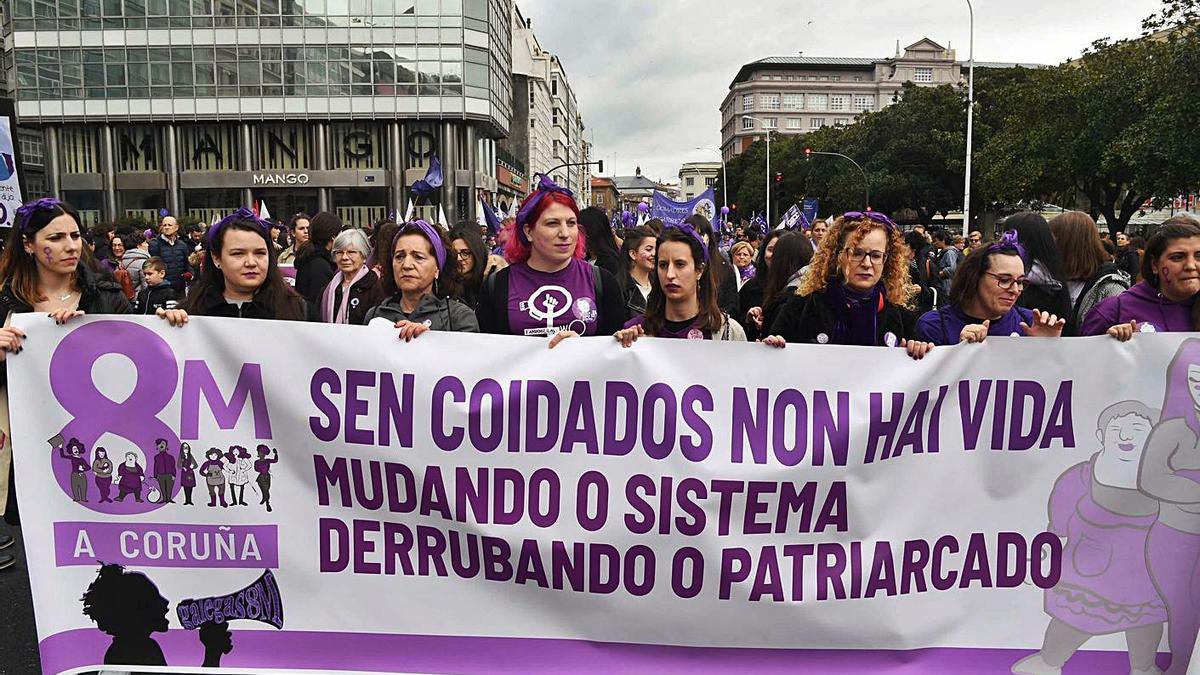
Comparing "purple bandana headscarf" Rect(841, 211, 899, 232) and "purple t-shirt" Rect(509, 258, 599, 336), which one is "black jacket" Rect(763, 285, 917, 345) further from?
"purple t-shirt" Rect(509, 258, 599, 336)

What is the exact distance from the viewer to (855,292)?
359cm

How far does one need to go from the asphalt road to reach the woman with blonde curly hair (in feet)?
10.6

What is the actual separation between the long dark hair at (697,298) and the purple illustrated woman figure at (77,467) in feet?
6.51

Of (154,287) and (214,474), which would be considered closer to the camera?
(214,474)

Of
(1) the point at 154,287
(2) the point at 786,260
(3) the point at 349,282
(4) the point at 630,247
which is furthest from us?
(1) the point at 154,287

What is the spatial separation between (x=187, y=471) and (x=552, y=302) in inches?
57.2

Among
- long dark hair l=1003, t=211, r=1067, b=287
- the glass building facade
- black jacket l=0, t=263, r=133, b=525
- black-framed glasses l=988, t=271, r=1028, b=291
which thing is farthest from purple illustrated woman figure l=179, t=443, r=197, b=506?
the glass building facade

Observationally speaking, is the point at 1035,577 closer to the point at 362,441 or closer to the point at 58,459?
the point at 362,441

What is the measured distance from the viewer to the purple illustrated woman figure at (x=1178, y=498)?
3.07 m

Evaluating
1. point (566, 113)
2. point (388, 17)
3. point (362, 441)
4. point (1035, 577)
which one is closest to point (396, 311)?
point (362, 441)

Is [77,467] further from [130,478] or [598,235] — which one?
[598,235]

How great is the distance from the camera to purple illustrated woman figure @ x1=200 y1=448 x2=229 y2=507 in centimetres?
308

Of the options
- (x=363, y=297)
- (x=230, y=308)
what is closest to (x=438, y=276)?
(x=230, y=308)

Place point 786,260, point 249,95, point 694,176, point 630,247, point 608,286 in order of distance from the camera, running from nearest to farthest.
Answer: point 608,286 < point 786,260 < point 630,247 < point 249,95 < point 694,176
